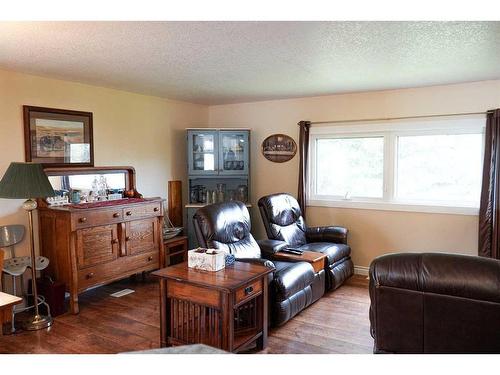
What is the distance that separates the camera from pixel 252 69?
3.63 meters

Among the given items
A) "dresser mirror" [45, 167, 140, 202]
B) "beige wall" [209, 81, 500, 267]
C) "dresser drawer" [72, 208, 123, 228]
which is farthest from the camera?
"beige wall" [209, 81, 500, 267]

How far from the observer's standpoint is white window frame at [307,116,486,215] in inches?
173

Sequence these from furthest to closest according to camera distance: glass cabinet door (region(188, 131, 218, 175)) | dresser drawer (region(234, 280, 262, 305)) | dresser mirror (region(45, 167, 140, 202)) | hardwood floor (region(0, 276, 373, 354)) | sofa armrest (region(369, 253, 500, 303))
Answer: glass cabinet door (region(188, 131, 218, 175)) < dresser mirror (region(45, 167, 140, 202)) < hardwood floor (region(0, 276, 373, 354)) < dresser drawer (region(234, 280, 262, 305)) < sofa armrest (region(369, 253, 500, 303))

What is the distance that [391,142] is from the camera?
4.81 metres

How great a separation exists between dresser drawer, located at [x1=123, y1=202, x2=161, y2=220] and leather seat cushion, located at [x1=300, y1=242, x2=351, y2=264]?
171 centimetres

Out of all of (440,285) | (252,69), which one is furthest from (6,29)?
(440,285)

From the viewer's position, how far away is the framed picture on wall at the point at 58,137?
3818 millimetres

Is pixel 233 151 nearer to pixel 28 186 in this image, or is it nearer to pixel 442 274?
pixel 28 186

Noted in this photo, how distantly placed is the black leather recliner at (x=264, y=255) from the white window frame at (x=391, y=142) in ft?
4.72

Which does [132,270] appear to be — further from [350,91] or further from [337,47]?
[350,91]

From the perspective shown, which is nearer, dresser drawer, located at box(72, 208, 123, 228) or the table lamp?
the table lamp

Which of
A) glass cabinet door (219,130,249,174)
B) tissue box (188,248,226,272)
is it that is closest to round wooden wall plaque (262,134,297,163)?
glass cabinet door (219,130,249,174)

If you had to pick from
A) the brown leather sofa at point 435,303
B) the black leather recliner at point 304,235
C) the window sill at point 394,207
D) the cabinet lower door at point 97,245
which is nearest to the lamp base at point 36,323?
the cabinet lower door at point 97,245

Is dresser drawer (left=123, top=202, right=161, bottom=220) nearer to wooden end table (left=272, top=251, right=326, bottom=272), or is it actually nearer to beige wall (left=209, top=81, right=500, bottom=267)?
wooden end table (left=272, top=251, right=326, bottom=272)
